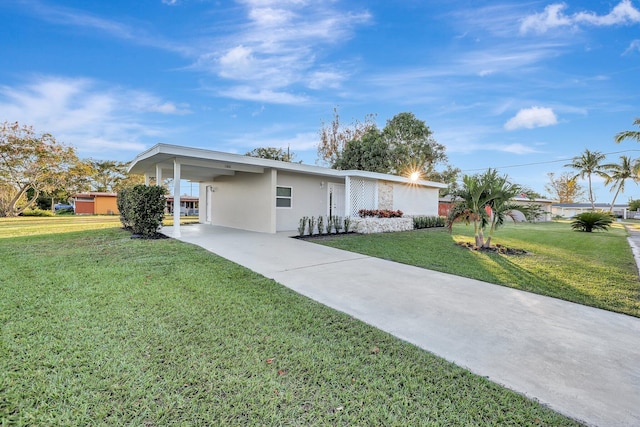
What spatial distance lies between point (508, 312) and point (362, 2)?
31.6 feet

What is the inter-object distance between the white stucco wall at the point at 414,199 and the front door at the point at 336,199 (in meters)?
3.10

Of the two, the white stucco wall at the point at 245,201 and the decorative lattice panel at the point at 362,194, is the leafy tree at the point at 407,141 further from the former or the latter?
the white stucco wall at the point at 245,201

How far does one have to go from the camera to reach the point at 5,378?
2.19 metres

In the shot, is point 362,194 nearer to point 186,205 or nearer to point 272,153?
point 272,153

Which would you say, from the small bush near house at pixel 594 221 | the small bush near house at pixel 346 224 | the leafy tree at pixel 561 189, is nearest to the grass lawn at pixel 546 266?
the small bush near house at pixel 346 224

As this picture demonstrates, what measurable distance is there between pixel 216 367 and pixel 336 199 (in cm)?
1200

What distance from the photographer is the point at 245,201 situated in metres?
12.9

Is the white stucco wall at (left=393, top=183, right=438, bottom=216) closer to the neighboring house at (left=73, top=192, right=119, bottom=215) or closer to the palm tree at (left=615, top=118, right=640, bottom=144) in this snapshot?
the palm tree at (left=615, top=118, right=640, bottom=144)

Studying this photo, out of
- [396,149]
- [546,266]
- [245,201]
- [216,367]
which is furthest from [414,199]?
[216,367]

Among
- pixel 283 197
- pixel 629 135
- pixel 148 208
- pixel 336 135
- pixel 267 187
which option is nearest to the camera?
pixel 148 208

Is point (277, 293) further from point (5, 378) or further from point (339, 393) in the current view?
point (5, 378)

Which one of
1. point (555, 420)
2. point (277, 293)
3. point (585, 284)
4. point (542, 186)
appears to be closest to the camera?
point (555, 420)

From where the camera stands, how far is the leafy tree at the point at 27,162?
22.7 meters

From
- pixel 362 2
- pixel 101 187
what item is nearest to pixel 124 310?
pixel 362 2
